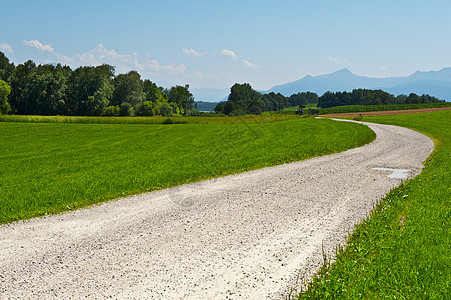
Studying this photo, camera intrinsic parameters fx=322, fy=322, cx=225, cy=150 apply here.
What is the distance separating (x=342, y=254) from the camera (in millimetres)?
7777

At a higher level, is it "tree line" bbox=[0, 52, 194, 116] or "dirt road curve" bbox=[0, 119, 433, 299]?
"tree line" bbox=[0, 52, 194, 116]

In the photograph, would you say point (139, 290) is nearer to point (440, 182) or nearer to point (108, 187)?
point (108, 187)

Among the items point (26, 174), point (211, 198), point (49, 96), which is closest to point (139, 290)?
point (211, 198)

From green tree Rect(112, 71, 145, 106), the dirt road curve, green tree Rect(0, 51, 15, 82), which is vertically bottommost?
the dirt road curve

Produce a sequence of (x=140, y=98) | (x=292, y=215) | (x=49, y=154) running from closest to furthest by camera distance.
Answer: (x=292, y=215) → (x=49, y=154) → (x=140, y=98)

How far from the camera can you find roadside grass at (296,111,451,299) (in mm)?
6023

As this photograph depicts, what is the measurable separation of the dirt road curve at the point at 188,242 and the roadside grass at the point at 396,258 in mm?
659

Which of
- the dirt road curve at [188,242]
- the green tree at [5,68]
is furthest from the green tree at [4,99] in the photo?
the dirt road curve at [188,242]

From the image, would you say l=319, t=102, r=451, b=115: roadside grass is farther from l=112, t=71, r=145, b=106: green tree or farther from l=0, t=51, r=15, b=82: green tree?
l=0, t=51, r=15, b=82: green tree

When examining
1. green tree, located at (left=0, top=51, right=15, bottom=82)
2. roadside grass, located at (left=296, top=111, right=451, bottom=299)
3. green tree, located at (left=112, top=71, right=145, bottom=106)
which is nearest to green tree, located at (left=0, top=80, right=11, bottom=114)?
green tree, located at (left=0, top=51, right=15, bottom=82)

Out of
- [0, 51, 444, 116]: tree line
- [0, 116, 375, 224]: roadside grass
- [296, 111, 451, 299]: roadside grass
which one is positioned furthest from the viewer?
[0, 51, 444, 116]: tree line

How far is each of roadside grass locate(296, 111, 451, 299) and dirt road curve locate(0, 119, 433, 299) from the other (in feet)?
2.16

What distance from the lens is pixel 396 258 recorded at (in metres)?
7.07

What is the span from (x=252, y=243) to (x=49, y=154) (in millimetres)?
26746
